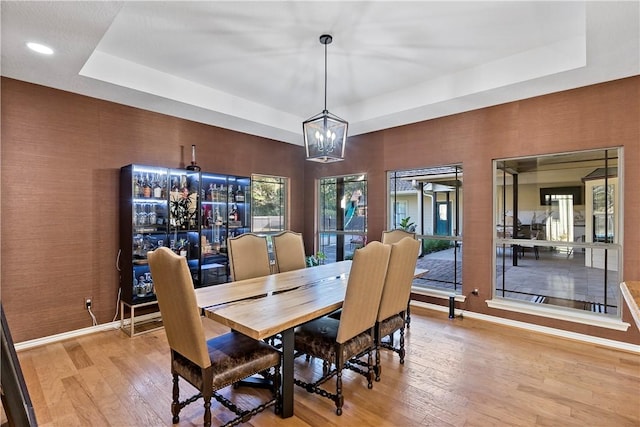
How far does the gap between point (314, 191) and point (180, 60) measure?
3.21 metres

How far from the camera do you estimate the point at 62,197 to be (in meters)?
3.32

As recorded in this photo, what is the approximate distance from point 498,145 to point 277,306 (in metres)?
3.34

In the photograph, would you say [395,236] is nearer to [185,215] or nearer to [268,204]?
[268,204]

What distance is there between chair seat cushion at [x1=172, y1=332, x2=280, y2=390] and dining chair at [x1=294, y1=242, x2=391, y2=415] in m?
0.33

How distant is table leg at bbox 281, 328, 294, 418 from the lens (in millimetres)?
2033

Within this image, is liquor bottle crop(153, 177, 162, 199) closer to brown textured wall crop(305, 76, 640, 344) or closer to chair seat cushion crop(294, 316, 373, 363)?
chair seat cushion crop(294, 316, 373, 363)

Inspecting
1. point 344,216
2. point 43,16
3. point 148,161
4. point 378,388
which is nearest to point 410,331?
point 378,388

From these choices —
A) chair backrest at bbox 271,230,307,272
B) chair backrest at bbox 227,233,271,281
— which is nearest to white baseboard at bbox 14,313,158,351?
chair backrest at bbox 227,233,271,281

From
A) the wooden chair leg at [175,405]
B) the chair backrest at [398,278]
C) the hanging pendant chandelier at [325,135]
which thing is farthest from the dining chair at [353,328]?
the hanging pendant chandelier at [325,135]

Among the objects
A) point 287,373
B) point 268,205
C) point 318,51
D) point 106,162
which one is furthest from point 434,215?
point 106,162

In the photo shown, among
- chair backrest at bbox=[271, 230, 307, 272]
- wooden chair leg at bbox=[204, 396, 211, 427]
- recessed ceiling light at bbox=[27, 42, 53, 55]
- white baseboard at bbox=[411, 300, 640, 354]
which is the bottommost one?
white baseboard at bbox=[411, 300, 640, 354]

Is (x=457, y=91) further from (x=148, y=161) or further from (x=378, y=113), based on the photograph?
(x=148, y=161)

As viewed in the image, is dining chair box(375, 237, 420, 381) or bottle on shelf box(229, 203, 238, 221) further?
bottle on shelf box(229, 203, 238, 221)

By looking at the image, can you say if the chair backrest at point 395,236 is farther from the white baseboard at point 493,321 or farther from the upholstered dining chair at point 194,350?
the upholstered dining chair at point 194,350
